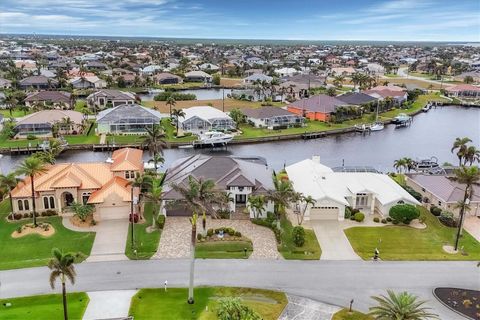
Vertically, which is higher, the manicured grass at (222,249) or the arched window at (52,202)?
the arched window at (52,202)

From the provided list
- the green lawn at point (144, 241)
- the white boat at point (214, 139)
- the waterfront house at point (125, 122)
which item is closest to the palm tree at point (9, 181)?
the green lawn at point (144, 241)

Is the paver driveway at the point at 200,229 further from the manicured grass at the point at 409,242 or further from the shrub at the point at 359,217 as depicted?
the shrub at the point at 359,217

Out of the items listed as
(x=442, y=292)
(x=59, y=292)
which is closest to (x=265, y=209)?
(x=442, y=292)

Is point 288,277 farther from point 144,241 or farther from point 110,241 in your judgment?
point 110,241

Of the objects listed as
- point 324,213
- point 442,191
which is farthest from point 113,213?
point 442,191

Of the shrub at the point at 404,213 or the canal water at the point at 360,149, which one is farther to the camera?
the canal water at the point at 360,149

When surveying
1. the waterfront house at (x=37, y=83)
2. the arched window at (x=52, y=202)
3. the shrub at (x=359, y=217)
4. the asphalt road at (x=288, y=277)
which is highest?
the waterfront house at (x=37, y=83)

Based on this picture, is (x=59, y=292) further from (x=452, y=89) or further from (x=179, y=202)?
(x=452, y=89)
